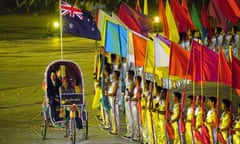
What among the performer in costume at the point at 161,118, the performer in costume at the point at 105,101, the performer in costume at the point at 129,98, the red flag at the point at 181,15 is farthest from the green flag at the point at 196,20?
the performer in costume at the point at 161,118

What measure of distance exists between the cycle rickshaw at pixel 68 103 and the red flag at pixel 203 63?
108 inches

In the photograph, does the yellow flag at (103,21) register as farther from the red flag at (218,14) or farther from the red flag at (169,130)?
the red flag at (218,14)

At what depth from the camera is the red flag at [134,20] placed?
1620 cm

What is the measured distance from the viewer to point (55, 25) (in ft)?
117

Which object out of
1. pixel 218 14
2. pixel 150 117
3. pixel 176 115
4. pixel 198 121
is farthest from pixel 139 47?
pixel 218 14

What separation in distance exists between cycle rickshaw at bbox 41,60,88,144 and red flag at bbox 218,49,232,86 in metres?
3.32

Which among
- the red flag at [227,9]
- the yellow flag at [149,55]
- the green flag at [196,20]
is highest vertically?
the red flag at [227,9]

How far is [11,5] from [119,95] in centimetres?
4285

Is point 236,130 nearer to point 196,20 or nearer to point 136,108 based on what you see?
point 136,108

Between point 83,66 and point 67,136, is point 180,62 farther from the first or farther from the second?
point 83,66

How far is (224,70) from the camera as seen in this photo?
1130cm

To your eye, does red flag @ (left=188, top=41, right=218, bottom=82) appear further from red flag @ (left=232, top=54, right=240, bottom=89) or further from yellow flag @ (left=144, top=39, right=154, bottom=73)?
yellow flag @ (left=144, top=39, right=154, bottom=73)

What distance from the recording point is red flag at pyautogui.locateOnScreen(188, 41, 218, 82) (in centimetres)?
1169

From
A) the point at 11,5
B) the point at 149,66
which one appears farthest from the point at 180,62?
the point at 11,5
